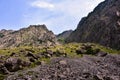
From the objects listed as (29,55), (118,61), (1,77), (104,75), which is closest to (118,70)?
(104,75)

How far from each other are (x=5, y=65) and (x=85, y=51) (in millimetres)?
59367

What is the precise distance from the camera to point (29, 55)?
131 m

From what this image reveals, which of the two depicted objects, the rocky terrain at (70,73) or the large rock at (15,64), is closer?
the rocky terrain at (70,73)

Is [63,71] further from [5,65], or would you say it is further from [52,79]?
[5,65]

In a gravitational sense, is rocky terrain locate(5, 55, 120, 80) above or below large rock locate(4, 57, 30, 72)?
below

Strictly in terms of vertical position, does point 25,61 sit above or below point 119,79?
above

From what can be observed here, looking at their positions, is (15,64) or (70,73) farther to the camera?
(15,64)

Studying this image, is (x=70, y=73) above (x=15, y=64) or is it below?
below

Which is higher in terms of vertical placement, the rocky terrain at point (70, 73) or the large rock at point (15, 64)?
the large rock at point (15, 64)

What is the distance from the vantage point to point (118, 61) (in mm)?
113812

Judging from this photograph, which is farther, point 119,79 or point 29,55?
point 29,55

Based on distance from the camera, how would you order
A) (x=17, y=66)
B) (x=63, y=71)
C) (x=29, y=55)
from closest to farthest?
(x=63, y=71)
(x=17, y=66)
(x=29, y=55)

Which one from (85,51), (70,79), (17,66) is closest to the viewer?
(70,79)

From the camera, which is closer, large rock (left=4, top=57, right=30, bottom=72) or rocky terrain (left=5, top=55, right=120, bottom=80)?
rocky terrain (left=5, top=55, right=120, bottom=80)
